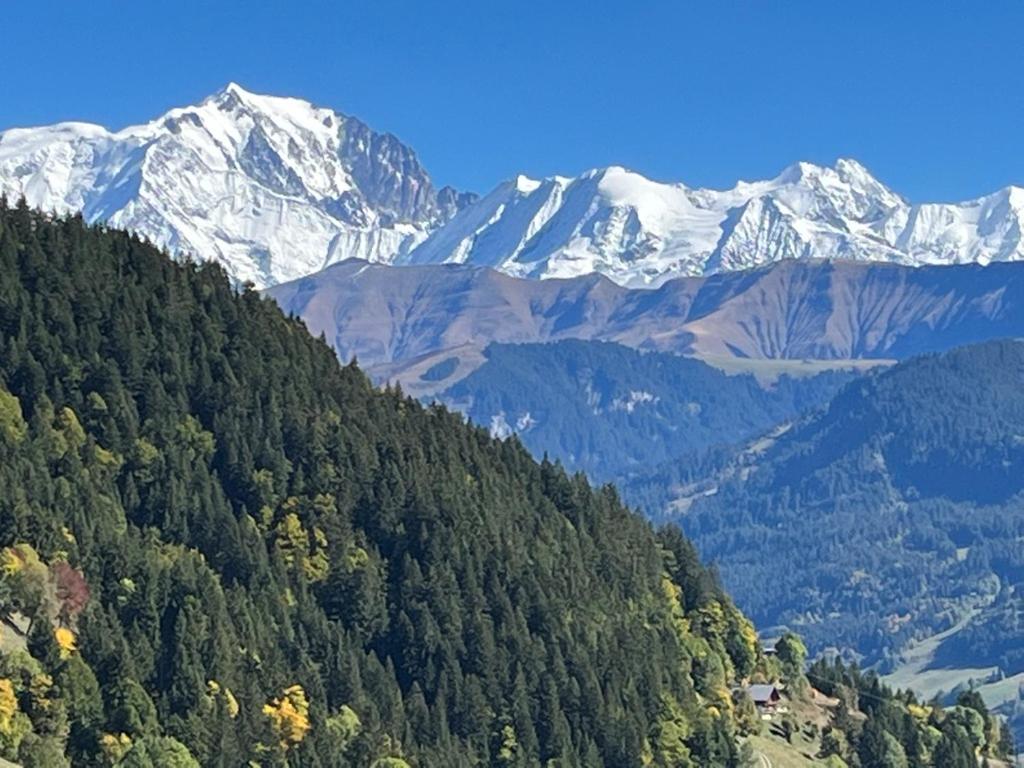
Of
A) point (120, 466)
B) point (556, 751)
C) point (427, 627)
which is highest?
point (120, 466)

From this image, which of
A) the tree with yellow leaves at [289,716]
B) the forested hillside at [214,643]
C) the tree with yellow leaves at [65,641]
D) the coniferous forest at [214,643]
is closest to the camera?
the coniferous forest at [214,643]

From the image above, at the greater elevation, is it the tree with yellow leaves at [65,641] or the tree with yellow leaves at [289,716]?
the tree with yellow leaves at [65,641]

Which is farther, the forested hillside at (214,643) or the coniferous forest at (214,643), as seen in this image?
the forested hillside at (214,643)

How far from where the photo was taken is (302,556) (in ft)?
641

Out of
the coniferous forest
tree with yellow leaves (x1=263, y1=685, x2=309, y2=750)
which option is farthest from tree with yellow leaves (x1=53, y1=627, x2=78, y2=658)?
tree with yellow leaves (x1=263, y1=685, x2=309, y2=750)

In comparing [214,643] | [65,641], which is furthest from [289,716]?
[65,641]

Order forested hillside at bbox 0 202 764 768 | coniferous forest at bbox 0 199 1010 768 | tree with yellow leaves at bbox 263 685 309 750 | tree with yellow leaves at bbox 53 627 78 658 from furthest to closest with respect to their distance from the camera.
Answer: tree with yellow leaves at bbox 263 685 309 750 → tree with yellow leaves at bbox 53 627 78 658 → forested hillside at bbox 0 202 764 768 → coniferous forest at bbox 0 199 1010 768

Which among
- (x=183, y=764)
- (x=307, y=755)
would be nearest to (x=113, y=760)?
(x=183, y=764)

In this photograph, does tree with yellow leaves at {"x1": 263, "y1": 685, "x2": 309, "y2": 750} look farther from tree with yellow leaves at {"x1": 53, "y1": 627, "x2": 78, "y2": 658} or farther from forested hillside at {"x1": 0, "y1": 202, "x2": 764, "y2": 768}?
tree with yellow leaves at {"x1": 53, "y1": 627, "x2": 78, "y2": 658}

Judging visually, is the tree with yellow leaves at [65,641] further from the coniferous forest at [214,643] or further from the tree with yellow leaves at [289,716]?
the tree with yellow leaves at [289,716]

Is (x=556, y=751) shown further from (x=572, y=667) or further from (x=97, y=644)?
(x=97, y=644)

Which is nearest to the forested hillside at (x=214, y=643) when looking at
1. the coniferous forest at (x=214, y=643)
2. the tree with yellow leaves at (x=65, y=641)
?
the coniferous forest at (x=214, y=643)

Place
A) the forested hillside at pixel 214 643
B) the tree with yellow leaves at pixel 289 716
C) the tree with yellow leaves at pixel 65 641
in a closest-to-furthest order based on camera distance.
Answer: the forested hillside at pixel 214 643 → the tree with yellow leaves at pixel 65 641 → the tree with yellow leaves at pixel 289 716

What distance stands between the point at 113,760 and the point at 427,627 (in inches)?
2150
